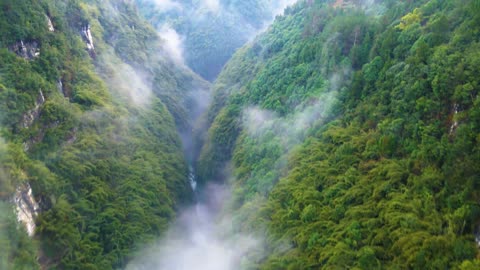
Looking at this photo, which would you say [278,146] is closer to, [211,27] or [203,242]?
[203,242]

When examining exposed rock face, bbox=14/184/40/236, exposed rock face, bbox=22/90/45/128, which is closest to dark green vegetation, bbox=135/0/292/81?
exposed rock face, bbox=22/90/45/128

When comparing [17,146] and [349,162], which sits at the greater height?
[349,162]

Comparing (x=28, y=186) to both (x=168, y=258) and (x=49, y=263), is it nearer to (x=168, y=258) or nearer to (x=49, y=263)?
(x=49, y=263)

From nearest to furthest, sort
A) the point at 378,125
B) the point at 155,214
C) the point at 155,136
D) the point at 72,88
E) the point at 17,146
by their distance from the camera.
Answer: the point at 378,125, the point at 17,146, the point at 155,214, the point at 72,88, the point at 155,136

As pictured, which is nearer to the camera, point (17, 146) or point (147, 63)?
point (17, 146)

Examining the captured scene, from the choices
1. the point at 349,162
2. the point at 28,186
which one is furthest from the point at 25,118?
the point at 349,162
